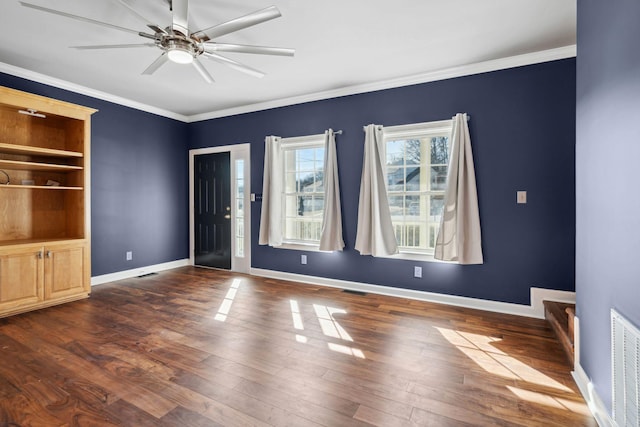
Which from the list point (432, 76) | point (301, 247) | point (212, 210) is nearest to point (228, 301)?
point (301, 247)

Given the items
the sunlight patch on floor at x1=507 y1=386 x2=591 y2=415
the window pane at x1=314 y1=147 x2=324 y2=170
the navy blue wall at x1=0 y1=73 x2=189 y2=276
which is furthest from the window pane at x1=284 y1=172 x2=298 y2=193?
the sunlight patch on floor at x1=507 y1=386 x2=591 y2=415

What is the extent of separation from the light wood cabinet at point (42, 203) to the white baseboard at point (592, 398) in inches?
194

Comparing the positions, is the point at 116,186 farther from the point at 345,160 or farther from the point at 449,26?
the point at 449,26

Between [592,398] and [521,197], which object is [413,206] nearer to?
[521,197]

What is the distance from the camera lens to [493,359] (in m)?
2.33

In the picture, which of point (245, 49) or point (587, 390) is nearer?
point (587, 390)

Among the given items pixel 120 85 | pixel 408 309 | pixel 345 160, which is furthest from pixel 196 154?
pixel 408 309

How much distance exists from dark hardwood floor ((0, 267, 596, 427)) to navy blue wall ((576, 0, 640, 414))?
57cm

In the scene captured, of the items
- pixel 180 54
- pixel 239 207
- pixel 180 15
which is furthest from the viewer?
pixel 239 207

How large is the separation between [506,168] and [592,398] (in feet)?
7.38

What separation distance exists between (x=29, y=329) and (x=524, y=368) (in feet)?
14.0

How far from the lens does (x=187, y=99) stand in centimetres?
466

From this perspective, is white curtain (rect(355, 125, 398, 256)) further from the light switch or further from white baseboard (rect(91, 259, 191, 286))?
white baseboard (rect(91, 259, 191, 286))

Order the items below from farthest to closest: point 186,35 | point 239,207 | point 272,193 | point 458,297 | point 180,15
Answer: point 239,207, point 272,193, point 458,297, point 186,35, point 180,15
